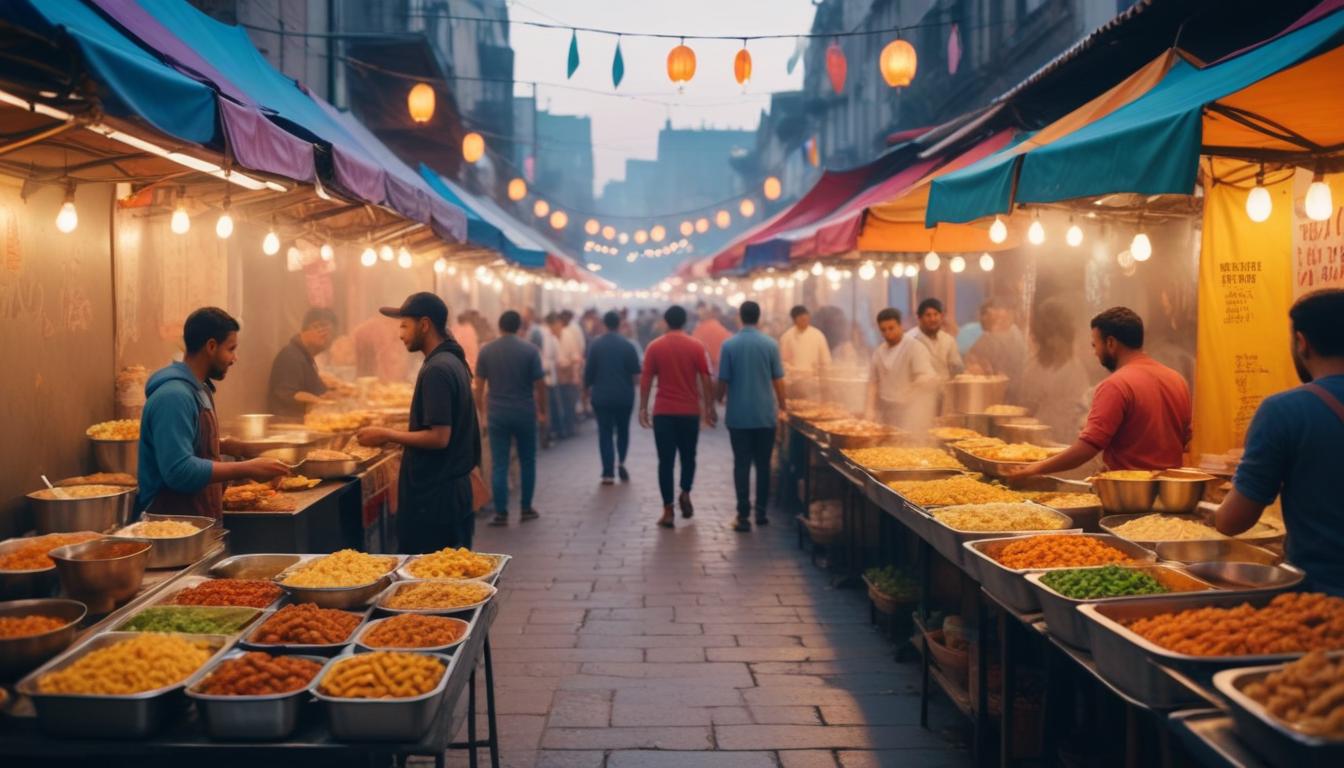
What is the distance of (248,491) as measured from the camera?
237 inches

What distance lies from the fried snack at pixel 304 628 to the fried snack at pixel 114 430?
12.1ft

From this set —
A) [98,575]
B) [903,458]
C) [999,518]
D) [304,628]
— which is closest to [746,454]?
[903,458]

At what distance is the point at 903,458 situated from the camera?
7.80 meters

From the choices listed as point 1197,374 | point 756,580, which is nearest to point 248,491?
point 756,580

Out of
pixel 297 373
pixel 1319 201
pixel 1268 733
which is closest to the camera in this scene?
pixel 1268 733

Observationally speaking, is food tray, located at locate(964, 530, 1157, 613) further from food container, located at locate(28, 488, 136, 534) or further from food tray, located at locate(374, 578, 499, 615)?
food container, located at locate(28, 488, 136, 534)

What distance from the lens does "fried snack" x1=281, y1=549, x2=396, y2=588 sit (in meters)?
4.08

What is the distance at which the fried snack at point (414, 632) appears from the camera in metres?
3.48

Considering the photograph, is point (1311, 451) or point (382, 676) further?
point (1311, 451)

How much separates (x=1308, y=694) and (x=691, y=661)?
14.1 ft

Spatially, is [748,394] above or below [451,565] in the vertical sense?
above

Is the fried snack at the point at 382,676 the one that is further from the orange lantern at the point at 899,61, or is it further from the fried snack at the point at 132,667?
the orange lantern at the point at 899,61

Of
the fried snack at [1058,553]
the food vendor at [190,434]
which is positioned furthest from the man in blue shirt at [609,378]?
the fried snack at [1058,553]

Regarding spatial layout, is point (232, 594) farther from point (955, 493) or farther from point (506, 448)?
point (506, 448)
